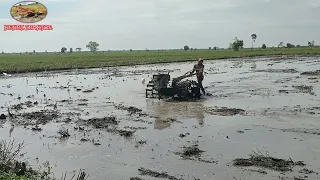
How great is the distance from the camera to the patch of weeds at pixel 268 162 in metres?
7.44

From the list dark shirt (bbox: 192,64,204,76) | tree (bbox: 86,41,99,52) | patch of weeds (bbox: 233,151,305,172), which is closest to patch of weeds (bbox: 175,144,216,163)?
patch of weeds (bbox: 233,151,305,172)

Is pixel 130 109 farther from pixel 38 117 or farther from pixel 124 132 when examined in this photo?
pixel 124 132

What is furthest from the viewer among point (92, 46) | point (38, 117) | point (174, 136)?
point (92, 46)

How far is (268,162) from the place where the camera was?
305 inches

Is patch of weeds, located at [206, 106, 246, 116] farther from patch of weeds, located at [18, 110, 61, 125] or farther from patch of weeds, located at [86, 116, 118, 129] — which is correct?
patch of weeds, located at [18, 110, 61, 125]

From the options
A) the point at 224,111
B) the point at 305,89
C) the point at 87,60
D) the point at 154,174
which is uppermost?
the point at 87,60

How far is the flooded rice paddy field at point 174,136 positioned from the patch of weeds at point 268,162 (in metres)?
0.02

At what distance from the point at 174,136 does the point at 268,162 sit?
10.8 feet

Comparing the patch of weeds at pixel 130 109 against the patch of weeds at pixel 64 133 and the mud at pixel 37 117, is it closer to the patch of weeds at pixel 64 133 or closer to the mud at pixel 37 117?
the mud at pixel 37 117

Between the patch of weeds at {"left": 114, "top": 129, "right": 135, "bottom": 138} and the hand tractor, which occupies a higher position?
the hand tractor

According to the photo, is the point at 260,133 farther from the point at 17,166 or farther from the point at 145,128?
the point at 17,166

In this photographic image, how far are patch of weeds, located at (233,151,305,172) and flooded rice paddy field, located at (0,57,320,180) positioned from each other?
0.7 inches

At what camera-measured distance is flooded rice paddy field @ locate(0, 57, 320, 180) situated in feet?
25.0

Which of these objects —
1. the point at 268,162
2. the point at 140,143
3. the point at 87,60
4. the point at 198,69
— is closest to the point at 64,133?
the point at 140,143
